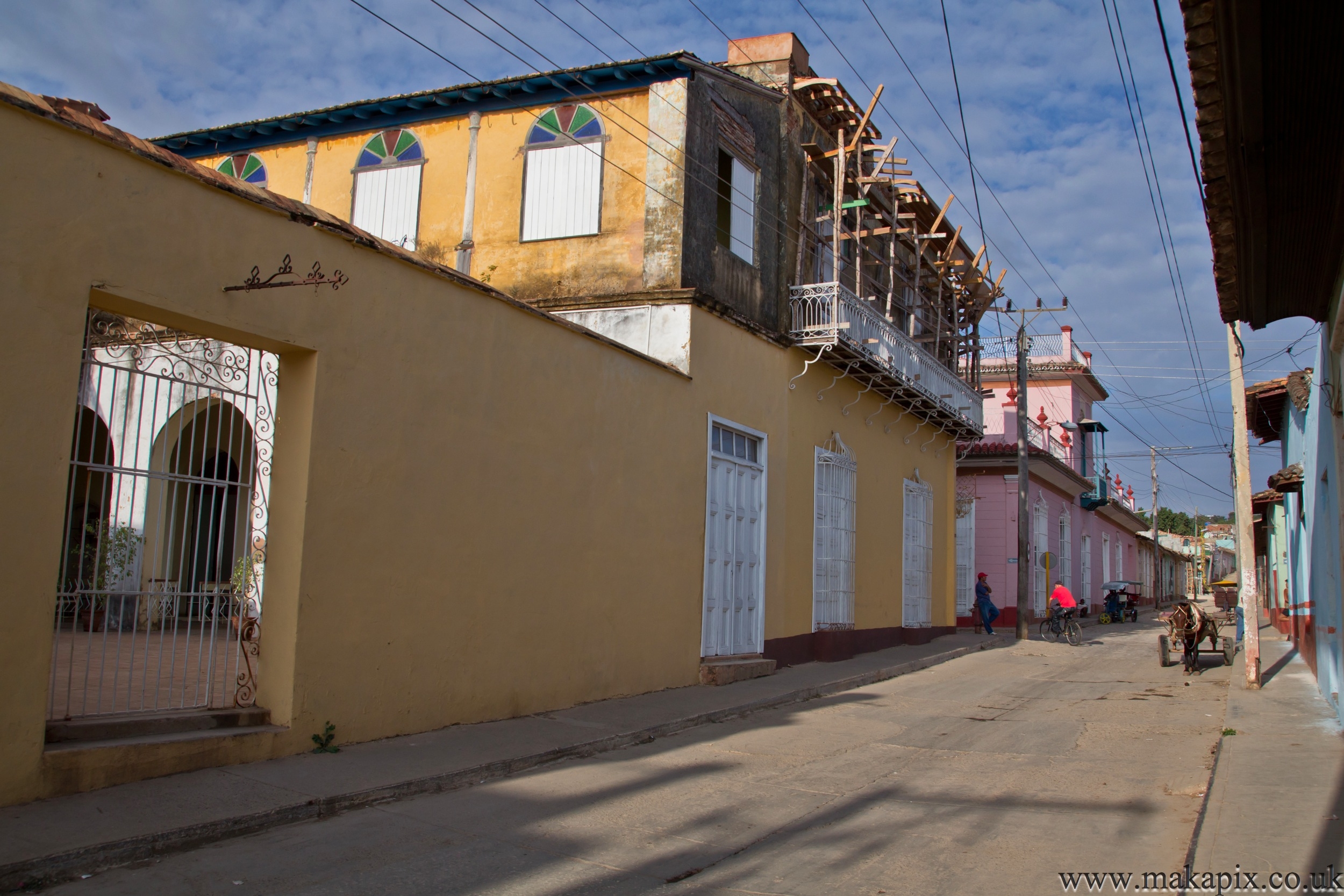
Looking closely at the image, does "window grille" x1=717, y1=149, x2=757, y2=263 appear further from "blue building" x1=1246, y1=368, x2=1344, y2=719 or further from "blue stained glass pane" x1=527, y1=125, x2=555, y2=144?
"blue building" x1=1246, y1=368, x2=1344, y2=719

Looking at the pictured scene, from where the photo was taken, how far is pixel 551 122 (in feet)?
44.6

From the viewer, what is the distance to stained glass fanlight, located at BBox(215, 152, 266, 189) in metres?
15.8

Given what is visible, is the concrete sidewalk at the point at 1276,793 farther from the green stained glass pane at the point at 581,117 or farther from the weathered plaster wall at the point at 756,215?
the green stained glass pane at the point at 581,117

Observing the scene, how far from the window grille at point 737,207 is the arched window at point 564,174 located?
1.65 m

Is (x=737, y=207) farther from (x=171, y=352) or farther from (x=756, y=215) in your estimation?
(x=171, y=352)

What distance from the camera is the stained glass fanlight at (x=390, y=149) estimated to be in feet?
47.9

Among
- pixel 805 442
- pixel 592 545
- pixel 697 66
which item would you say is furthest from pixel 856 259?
pixel 592 545

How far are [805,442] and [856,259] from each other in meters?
3.69

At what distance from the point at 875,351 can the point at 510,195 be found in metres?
6.49

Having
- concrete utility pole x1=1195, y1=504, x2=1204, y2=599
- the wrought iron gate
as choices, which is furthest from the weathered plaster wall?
concrete utility pole x1=1195, y1=504, x2=1204, y2=599

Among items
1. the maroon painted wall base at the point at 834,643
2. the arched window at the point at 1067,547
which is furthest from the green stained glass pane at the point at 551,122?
the arched window at the point at 1067,547

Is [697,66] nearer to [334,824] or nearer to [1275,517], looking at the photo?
[334,824]

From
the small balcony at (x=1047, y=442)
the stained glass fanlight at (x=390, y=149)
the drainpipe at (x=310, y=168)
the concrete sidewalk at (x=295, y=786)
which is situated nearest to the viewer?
the concrete sidewalk at (x=295, y=786)

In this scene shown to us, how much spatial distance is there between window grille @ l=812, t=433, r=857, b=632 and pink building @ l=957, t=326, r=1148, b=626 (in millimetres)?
8030
